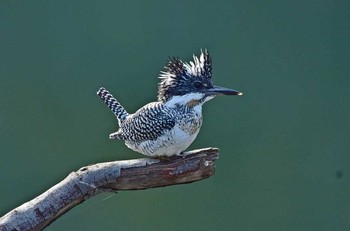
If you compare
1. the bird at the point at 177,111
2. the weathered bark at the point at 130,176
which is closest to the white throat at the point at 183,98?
the bird at the point at 177,111

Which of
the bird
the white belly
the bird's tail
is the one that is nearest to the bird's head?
the bird

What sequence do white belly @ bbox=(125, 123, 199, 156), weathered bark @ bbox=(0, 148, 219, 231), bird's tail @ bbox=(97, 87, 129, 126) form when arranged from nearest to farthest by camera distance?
weathered bark @ bbox=(0, 148, 219, 231) → white belly @ bbox=(125, 123, 199, 156) → bird's tail @ bbox=(97, 87, 129, 126)

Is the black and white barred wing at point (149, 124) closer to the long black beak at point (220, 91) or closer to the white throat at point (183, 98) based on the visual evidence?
the white throat at point (183, 98)

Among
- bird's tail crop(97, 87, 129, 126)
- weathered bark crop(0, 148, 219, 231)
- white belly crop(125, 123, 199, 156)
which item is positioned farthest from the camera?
bird's tail crop(97, 87, 129, 126)

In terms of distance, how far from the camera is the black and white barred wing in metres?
2.29

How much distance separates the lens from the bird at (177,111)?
227cm

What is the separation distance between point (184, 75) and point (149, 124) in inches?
7.1

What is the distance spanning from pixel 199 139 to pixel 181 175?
116cm

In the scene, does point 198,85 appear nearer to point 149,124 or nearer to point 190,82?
point 190,82

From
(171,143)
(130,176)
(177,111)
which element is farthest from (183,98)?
(130,176)

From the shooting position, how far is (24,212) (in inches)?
81.4

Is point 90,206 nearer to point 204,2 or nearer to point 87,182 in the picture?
point 204,2

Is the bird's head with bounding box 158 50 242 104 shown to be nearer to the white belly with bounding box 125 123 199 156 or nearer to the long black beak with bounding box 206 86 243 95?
the long black beak with bounding box 206 86 243 95

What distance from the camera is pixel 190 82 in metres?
2.29
